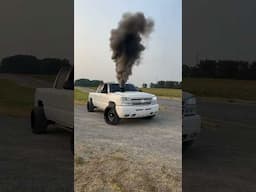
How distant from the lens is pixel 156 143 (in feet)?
10.6

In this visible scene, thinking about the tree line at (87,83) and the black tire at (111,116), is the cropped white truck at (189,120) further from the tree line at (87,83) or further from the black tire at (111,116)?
the tree line at (87,83)

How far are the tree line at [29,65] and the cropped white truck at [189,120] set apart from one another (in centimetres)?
138

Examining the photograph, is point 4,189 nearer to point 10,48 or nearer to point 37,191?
point 37,191

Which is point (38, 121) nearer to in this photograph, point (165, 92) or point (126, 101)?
point (126, 101)

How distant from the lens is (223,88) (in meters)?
3.90

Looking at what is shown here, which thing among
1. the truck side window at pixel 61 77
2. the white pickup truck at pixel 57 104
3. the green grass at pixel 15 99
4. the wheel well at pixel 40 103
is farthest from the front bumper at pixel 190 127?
the green grass at pixel 15 99

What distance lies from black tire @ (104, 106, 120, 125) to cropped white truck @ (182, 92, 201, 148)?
644 millimetres

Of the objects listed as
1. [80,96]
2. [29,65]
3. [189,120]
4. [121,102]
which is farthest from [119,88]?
[29,65]

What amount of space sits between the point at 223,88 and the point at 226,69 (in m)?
0.21

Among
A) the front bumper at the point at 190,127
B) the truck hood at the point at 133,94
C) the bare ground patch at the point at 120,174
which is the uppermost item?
the truck hood at the point at 133,94

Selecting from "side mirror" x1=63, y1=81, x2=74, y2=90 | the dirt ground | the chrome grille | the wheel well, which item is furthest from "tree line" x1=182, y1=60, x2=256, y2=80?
the wheel well

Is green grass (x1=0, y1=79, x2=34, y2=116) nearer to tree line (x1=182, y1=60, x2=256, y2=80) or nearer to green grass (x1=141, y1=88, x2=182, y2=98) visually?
green grass (x1=141, y1=88, x2=182, y2=98)

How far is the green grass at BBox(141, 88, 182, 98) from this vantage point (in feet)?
10.5

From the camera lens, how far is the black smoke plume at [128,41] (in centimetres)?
315
